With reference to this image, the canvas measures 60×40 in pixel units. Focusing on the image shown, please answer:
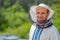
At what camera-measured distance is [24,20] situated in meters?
3.60

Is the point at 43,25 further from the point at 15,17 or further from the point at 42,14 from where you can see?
the point at 15,17

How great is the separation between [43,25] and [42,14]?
0.35 feet

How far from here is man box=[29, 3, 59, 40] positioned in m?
1.91

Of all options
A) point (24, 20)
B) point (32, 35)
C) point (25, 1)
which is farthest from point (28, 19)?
point (32, 35)

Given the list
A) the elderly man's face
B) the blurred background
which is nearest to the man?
the elderly man's face

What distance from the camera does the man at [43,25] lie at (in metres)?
1.91

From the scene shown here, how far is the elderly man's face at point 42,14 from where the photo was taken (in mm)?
1907

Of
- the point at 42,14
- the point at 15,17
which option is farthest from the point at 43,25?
the point at 15,17

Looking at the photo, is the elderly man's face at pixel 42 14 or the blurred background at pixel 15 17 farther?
the blurred background at pixel 15 17

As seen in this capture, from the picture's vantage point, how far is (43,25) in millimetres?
1924

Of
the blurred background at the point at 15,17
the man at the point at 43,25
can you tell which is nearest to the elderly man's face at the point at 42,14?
the man at the point at 43,25

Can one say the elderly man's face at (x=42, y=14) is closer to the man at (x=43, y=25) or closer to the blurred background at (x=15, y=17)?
the man at (x=43, y=25)

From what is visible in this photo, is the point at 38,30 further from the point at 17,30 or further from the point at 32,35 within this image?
the point at 17,30

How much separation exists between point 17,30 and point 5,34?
24 cm
